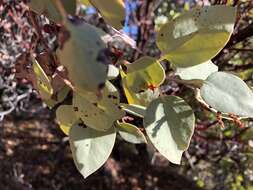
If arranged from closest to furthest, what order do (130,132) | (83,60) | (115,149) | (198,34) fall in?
(83,60)
(198,34)
(130,132)
(115,149)

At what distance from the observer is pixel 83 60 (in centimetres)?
36

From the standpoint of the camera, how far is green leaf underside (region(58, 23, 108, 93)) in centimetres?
36

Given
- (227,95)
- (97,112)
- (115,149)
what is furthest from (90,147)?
(115,149)

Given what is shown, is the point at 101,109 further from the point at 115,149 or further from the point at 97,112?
the point at 115,149

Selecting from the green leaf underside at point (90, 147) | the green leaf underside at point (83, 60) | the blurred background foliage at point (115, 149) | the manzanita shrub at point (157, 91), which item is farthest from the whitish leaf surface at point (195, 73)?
the blurred background foliage at point (115, 149)

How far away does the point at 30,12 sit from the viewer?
544 mm

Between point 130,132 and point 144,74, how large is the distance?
100 millimetres

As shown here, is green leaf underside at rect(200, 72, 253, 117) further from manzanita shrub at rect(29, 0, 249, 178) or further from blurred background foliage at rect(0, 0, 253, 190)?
blurred background foliage at rect(0, 0, 253, 190)

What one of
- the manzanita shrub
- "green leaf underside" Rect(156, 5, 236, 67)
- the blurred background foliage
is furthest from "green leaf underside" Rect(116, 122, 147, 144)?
the blurred background foliage

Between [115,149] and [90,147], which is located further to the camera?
[115,149]

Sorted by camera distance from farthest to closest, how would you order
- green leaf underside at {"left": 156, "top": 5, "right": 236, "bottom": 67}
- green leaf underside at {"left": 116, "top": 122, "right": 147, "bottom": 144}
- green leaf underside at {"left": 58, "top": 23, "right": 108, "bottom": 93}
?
green leaf underside at {"left": 116, "top": 122, "right": 147, "bottom": 144}, green leaf underside at {"left": 156, "top": 5, "right": 236, "bottom": 67}, green leaf underside at {"left": 58, "top": 23, "right": 108, "bottom": 93}

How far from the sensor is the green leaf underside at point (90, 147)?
1.84 ft

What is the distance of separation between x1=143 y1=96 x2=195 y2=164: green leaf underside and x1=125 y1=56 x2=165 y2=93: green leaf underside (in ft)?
0.09

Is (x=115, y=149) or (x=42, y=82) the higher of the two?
(x=42, y=82)
